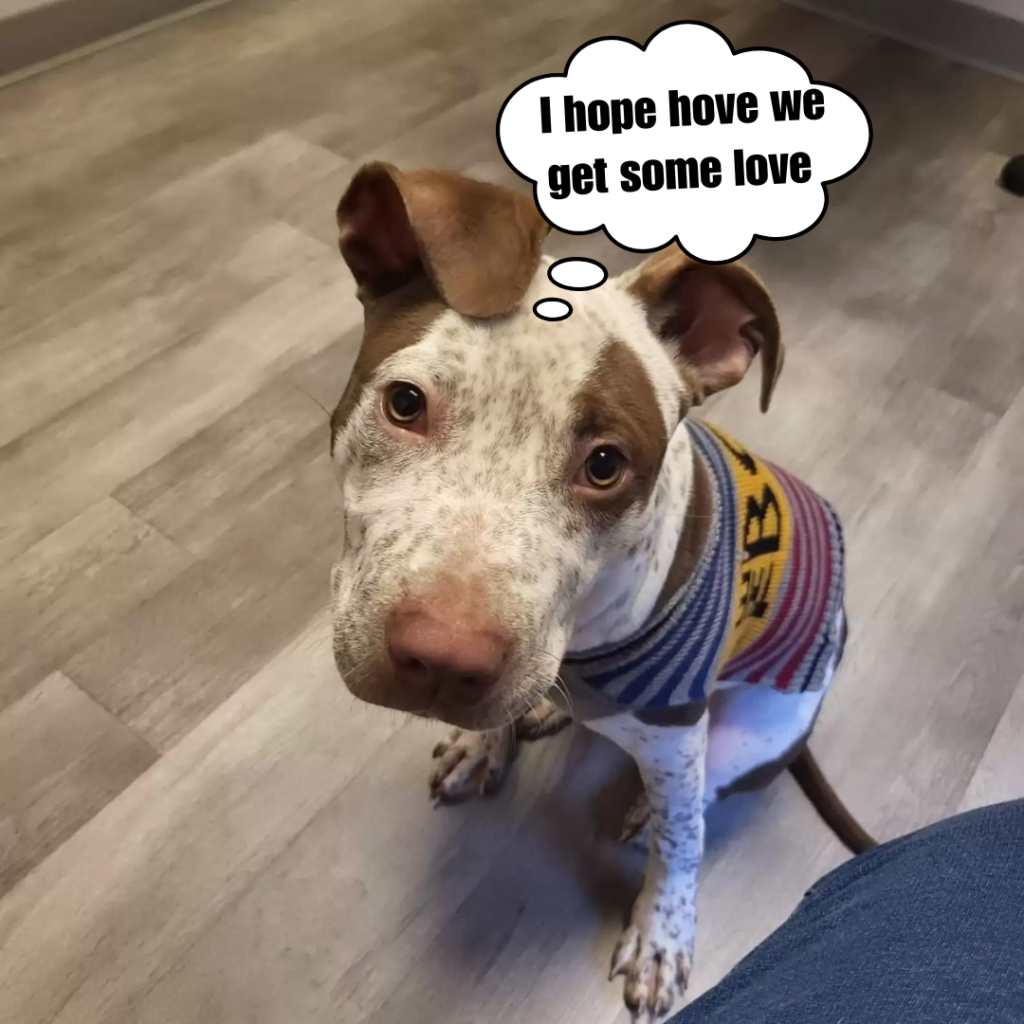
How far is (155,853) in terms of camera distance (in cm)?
184

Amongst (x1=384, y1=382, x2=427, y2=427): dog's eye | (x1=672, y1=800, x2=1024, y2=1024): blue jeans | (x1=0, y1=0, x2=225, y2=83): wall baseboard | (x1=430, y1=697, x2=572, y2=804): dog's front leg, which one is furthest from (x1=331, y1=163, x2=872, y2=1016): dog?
(x1=0, y1=0, x2=225, y2=83): wall baseboard

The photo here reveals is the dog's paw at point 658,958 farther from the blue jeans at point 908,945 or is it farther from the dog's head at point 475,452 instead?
the dog's head at point 475,452

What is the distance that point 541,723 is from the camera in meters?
2.02

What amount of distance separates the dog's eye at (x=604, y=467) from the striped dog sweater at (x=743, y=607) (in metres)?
0.29

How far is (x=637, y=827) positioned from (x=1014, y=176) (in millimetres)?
2771

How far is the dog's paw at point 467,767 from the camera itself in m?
1.92

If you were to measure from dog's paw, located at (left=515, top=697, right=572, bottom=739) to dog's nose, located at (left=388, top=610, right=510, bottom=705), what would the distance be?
3.36 ft

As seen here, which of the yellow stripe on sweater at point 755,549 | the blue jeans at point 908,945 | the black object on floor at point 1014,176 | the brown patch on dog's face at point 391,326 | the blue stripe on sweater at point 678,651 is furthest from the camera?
the black object on floor at point 1014,176

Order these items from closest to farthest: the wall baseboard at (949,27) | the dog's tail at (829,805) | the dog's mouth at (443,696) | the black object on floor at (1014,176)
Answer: the dog's mouth at (443,696), the dog's tail at (829,805), the black object on floor at (1014,176), the wall baseboard at (949,27)

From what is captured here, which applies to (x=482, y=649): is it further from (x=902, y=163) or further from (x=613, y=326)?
(x=902, y=163)

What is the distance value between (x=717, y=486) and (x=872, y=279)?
1949 millimetres

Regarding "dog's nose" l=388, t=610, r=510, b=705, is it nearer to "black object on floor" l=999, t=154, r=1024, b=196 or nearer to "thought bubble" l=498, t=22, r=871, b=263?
"thought bubble" l=498, t=22, r=871, b=263

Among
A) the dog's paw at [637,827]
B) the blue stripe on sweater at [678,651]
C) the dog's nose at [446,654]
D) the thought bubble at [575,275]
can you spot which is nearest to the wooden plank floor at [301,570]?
the dog's paw at [637,827]

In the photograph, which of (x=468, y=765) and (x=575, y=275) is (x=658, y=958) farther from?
(x=575, y=275)
